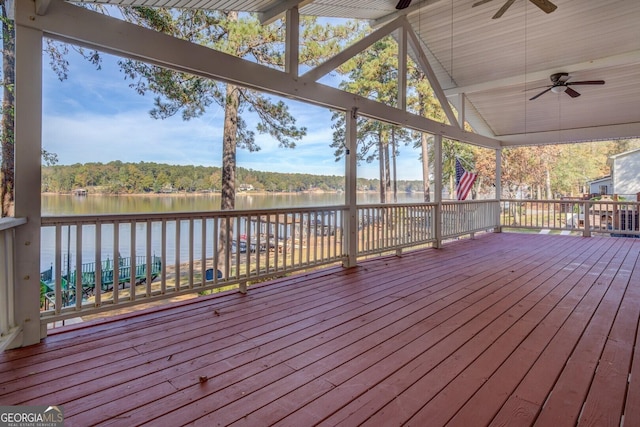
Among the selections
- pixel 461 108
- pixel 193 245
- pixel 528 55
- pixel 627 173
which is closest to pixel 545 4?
pixel 528 55

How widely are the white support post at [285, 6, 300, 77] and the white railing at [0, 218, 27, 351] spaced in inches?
114

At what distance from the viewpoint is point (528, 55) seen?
6.14 m

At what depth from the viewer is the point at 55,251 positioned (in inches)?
96.4

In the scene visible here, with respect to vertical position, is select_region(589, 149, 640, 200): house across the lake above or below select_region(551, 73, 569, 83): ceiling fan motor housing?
below

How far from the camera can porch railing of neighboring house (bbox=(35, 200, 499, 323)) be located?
2557mm

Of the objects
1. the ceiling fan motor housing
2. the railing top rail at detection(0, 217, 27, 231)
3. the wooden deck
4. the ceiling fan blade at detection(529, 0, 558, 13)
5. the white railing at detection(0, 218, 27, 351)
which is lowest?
the wooden deck

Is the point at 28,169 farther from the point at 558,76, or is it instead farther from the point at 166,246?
the point at 558,76

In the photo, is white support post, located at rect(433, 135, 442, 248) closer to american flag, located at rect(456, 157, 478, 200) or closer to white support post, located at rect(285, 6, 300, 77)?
american flag, located at rect(456, 157, 478, 200)

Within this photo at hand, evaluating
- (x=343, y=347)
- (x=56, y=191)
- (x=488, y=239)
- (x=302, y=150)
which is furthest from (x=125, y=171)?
(x=488, y=239)

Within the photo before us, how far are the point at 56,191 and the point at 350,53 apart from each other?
3679mm

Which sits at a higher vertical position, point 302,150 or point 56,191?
point 302,150

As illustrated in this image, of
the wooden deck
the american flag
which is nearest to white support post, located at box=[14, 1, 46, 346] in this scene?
the wooden deck

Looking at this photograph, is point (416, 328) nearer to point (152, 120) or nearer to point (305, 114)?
point (152, 120)

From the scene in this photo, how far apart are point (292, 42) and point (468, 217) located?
580 centimetres
